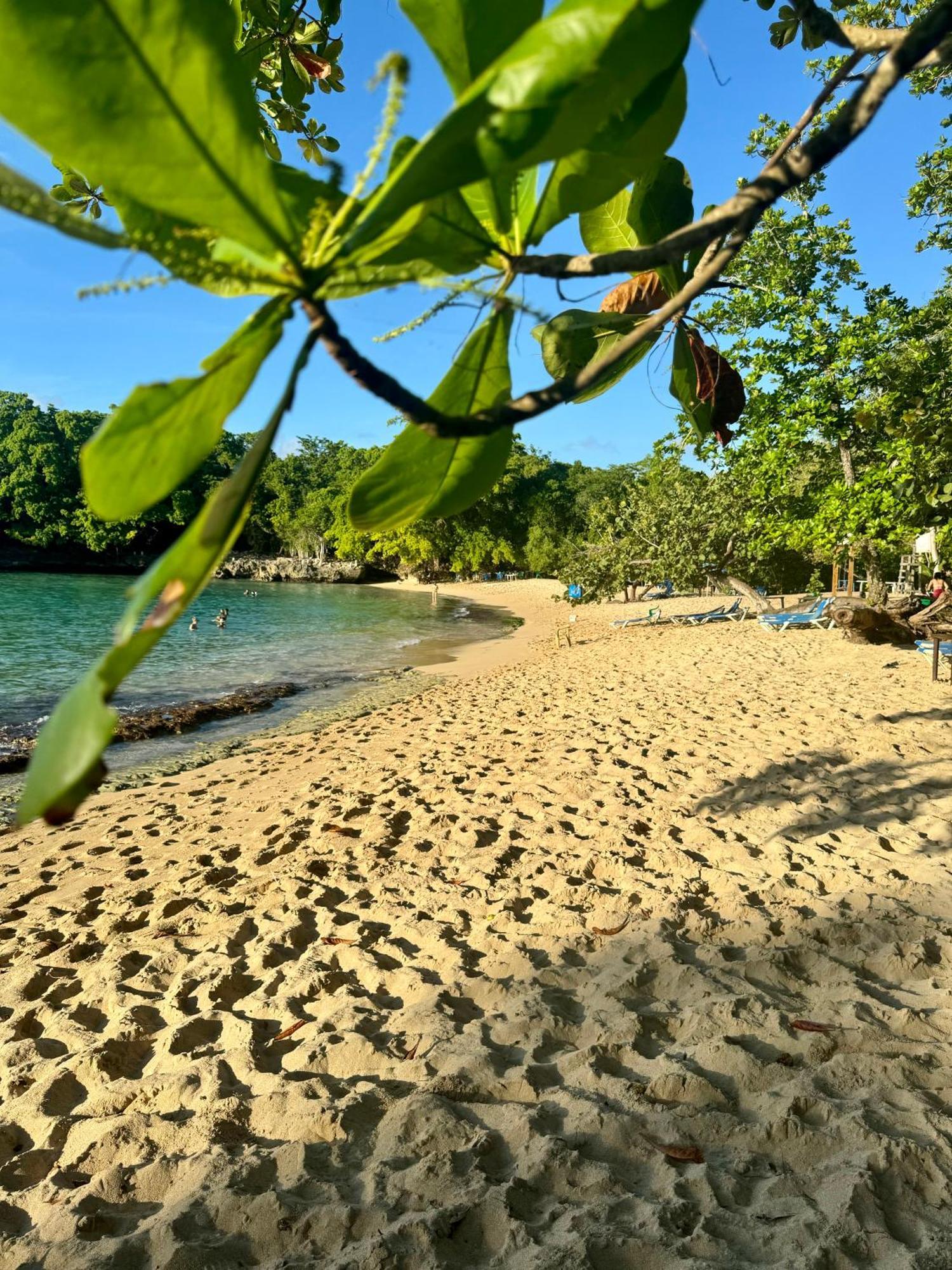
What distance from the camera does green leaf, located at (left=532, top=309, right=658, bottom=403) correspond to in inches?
28.8

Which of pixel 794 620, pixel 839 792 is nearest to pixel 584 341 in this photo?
pixel 839 792

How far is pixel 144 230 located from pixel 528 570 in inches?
2049

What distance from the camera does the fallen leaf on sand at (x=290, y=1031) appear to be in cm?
295

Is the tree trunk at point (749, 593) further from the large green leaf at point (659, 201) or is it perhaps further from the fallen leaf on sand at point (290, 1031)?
the large green leaf at point (659, 201)

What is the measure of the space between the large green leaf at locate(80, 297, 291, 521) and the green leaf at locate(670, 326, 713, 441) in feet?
2.05

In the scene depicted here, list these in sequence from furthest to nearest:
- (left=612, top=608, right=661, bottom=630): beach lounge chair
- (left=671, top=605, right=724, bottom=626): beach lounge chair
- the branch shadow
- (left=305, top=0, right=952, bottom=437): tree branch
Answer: (left=612, top=608, right=661, bottom=630): beach lounge chair < (left=671, top=605, right=724, bottom=626): beach lounge chair < the branch shadow < (left=305, top=0, right=952, bottom=437): tree branch

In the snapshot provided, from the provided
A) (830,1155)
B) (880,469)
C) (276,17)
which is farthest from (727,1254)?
(880,469)

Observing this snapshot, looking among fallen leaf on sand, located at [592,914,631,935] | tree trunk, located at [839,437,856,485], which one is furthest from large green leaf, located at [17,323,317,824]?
tree trunk, located at [839,437,856,485]

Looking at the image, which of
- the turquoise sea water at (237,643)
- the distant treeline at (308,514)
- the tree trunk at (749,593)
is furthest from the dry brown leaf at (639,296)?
the distant treeline at (308,514)

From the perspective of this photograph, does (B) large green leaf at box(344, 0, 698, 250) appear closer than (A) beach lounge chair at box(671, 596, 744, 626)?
Yes

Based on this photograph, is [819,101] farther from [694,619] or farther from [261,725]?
[694,619]

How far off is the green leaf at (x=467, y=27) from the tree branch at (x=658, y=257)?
0.12 m

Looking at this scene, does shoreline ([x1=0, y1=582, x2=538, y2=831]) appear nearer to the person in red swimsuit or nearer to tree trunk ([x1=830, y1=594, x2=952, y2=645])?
tree trunk ([x1=830, y1=594, x2=952, y2=645])

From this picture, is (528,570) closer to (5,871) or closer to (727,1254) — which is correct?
(5,871)
